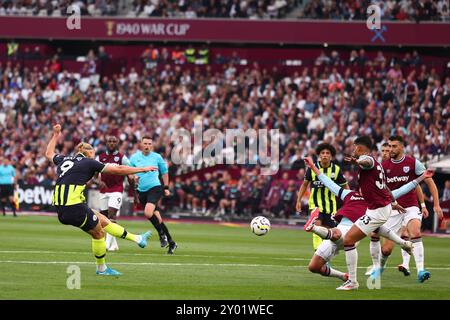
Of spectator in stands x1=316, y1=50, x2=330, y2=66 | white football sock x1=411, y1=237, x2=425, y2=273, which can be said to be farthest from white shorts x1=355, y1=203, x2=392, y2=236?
spectator in stands x1=316, y1=50, x2=330, y2=66

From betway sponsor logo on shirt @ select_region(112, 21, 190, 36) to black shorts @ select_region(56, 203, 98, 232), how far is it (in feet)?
109

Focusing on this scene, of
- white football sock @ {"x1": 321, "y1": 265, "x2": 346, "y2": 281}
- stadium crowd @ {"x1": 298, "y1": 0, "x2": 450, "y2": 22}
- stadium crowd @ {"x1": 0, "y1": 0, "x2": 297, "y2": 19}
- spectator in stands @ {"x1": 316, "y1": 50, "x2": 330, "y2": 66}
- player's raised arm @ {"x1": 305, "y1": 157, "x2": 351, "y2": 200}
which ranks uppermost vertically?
stadium crowd @ {"x1": 0, "y1": 0, "x2": 297, "y2": 19}

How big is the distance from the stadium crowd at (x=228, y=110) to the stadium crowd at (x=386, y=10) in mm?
2076

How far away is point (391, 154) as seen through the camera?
17797 millimetres

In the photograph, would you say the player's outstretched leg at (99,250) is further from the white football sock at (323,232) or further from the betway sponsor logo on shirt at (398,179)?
the betway sponsor logo on shirt at (398,179)

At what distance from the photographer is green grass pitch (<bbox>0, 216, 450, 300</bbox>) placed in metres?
14.3

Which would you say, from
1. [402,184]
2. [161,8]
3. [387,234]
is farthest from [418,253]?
[161,8]

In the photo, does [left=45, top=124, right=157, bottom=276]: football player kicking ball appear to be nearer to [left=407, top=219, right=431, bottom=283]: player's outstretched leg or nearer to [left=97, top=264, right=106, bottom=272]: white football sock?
[left=97, top=264, right=106, bottom=272]: white football sock

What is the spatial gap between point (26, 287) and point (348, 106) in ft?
93.3

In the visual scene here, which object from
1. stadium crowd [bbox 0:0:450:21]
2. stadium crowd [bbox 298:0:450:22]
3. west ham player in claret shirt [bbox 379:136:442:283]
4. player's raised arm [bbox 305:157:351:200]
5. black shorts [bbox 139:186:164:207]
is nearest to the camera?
player's raised arm [bbox 305:157:351:200]

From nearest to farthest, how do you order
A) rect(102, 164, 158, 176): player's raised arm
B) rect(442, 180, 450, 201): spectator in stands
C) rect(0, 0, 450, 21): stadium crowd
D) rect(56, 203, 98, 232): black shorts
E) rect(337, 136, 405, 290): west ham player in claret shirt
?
rect(337, 136, 405, 290): west ham player in claret shirt → rect(102, 164, 158, 176): player's raised arm → rect(56, 203, 98, 232): black shorts → rect(442, 180, 450, 201): spectator in stands → rect(0, 0, 450, 21): stadium crowd

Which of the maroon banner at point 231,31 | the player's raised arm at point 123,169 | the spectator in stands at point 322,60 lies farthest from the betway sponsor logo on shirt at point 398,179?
the maroon banner at point 231,31

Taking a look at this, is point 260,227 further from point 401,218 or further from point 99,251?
point 99,251

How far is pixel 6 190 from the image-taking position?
37.1m
